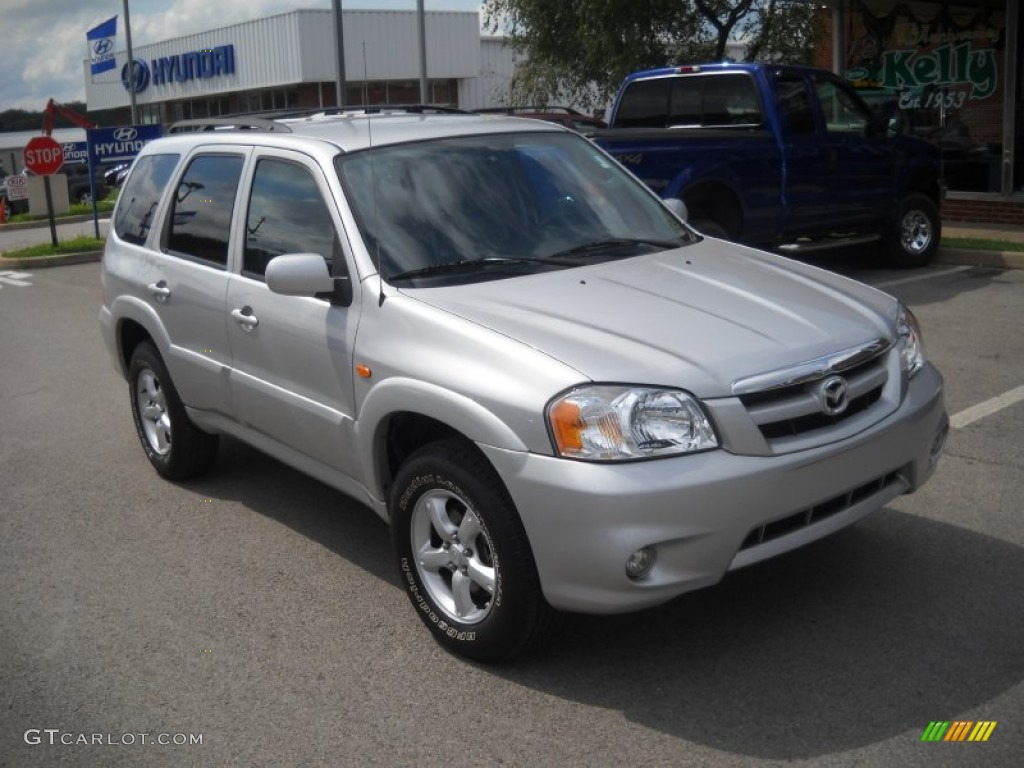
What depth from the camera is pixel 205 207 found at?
19.3 ft

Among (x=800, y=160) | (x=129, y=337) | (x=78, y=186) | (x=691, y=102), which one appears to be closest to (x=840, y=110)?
(x=800, y=160)

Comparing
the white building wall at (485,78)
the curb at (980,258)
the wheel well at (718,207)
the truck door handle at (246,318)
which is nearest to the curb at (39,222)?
the wheel well at (718,207)

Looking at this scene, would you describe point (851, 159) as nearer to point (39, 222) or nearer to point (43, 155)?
point (43, 155)

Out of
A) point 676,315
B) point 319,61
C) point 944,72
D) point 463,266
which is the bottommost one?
point 676,315

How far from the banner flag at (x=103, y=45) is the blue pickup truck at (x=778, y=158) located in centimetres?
3314

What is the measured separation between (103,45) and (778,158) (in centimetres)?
4088

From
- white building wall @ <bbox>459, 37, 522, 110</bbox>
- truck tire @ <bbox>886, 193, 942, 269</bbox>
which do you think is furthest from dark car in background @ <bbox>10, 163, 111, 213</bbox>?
truck tire @ <bbox>886, 193, 942, 269</bbox>

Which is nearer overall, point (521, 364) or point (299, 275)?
point (521, 364)

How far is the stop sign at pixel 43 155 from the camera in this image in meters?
20.1

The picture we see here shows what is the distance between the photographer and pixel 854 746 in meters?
3.55

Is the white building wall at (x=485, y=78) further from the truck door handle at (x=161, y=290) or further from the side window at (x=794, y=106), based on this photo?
the truck door handle at (x=161, y=290)

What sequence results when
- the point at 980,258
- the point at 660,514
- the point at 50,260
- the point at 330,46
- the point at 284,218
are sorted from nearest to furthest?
the point at 660,514 < the point at 284,218 < the point at 980,258 < the point at 50,260 < the point at 330,46

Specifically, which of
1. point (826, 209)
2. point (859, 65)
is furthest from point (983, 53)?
point (826, 209)

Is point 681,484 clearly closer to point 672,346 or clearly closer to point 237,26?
point 672,346
